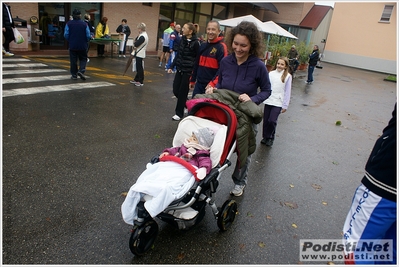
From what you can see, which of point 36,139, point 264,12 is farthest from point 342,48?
point 36,139

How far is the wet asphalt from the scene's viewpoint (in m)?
2.80

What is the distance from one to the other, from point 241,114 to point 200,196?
100 cm

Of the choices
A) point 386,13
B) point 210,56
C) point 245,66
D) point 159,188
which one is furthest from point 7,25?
point 386,13

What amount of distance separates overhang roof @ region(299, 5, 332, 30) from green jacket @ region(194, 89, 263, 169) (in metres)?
33.6

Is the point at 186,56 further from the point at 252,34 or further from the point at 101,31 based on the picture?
the point at 101,31

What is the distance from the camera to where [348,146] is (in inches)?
261

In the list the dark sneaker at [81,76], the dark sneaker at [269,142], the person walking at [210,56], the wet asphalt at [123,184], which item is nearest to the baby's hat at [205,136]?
the wet asphalt at [123,184]

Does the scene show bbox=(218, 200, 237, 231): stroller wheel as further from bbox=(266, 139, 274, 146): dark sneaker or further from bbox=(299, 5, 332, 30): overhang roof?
bbox=(299, 5, 332, 30): overhang roof

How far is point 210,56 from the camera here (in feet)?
17.9

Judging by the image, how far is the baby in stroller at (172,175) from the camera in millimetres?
2424

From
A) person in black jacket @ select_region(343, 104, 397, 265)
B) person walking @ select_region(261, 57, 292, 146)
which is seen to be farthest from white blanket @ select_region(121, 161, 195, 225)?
person walking @ select_region(261, 57, 292, 146)

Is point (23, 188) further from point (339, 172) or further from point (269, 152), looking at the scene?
point (339, 172)

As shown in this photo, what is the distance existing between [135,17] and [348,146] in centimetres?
1632

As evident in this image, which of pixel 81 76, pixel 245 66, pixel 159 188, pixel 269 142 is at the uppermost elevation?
pixel 245 66
